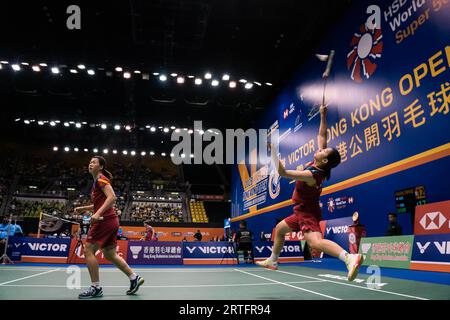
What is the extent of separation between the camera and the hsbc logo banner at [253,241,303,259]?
542 inches

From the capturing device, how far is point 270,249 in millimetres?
13898

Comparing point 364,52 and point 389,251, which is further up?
point 364,52

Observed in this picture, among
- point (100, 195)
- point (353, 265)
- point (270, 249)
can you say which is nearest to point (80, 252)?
point (270, 249)

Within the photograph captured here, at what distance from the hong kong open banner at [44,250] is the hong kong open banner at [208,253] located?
4.61 meters

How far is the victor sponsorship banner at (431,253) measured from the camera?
6.91 metres

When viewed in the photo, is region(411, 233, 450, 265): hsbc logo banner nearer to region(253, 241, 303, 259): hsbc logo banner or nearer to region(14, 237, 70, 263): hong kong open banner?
region(253, 241, 303, 259): hsbc logo banner

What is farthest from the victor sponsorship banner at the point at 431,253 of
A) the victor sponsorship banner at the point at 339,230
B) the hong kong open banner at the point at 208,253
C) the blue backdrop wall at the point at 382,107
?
the hong kong open banner at the point at 208,253

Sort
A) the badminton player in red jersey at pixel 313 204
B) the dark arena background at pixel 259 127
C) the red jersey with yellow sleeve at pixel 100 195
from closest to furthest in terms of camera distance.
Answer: the badminton player in red jersey at pixel 313 204
the red jersey with yellow sleeve at pixel 100 195
the dark arena background at pixel 259 127

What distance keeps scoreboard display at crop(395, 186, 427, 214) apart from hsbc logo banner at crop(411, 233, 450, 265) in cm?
143

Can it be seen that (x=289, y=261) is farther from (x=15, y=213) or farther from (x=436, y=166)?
(x=15, y=213)

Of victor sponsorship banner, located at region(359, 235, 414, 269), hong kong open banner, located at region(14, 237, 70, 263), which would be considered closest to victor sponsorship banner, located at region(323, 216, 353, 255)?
victor sponsorship banner, located at region(359, 235, 414, 269)

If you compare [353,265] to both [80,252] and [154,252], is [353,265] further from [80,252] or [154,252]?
[80,252]

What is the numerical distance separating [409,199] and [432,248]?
2187 mm

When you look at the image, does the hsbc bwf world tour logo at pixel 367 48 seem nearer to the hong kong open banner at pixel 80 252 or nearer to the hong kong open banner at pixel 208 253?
the hong kong open banner at pixel 208 253
